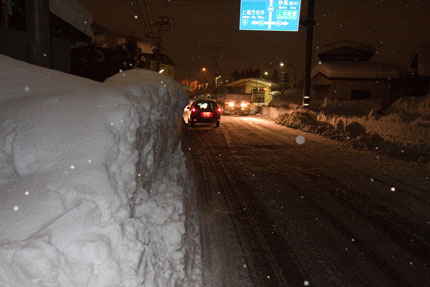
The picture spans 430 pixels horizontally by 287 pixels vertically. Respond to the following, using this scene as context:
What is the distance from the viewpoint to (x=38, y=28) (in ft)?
24.0

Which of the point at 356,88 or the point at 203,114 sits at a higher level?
the point at 356,88

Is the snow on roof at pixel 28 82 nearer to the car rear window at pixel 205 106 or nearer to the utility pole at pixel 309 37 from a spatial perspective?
the car rear window at pixel 205 106

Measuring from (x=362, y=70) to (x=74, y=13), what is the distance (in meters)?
33.2

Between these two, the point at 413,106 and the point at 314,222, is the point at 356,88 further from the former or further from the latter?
the point at 314,222

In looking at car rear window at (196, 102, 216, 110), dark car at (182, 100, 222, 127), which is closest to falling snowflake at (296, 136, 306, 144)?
dark car at (182, 100, 222, 127)

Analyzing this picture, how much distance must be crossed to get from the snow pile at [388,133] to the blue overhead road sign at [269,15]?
22.9 feet

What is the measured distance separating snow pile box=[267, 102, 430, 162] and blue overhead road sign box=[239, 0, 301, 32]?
6.97 meters

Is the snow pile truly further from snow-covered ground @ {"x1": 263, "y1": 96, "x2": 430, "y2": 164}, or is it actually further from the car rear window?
the car rear window

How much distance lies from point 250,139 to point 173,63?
2676 inches

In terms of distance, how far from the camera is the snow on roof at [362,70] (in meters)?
34.7

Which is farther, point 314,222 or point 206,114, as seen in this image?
point 206,114

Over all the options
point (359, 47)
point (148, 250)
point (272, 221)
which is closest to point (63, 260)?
point (148, 250)

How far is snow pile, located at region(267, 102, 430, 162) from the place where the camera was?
10844 mm

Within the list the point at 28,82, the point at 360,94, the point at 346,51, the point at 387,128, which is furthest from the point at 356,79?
the point at 28,82
